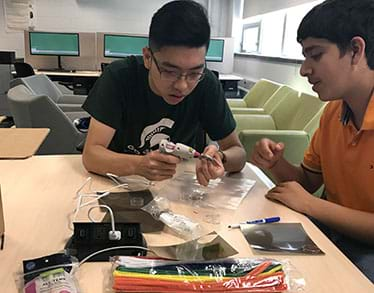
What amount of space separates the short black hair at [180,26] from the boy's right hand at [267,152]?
1.19 ft

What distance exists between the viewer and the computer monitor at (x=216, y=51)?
17.2ft

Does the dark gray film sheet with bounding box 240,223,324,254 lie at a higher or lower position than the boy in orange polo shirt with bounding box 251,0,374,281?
lower

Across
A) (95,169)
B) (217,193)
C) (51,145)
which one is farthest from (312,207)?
(51,145)

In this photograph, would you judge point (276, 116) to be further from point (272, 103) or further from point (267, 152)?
point (267, 152)

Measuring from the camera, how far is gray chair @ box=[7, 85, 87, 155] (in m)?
2.35

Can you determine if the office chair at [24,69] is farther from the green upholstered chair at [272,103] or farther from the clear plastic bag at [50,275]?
the clear plastic bag at [50,275]

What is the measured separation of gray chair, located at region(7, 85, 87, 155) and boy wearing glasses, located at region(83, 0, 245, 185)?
980 millimetres

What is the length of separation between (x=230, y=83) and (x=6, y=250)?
14.8 feet

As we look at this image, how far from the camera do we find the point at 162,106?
1.40m

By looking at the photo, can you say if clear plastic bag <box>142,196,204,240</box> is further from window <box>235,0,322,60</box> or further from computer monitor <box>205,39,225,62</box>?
computer monitor <box>205,39,225,62</box>

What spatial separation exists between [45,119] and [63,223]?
166cm

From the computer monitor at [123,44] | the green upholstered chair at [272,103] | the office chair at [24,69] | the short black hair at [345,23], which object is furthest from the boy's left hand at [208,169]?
the computer monitor at [123,44]

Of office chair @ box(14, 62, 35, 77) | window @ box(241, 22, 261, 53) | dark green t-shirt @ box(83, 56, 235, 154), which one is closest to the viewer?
dark green t-shirt @ box(83, 56, 235, 154)

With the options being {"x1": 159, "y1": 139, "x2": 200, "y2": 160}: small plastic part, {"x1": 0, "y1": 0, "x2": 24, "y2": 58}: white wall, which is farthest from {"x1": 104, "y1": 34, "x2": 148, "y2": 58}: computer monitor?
{"x1": 159, "y1": 139, "x2": 200, "y2": 160}: small plastic part
